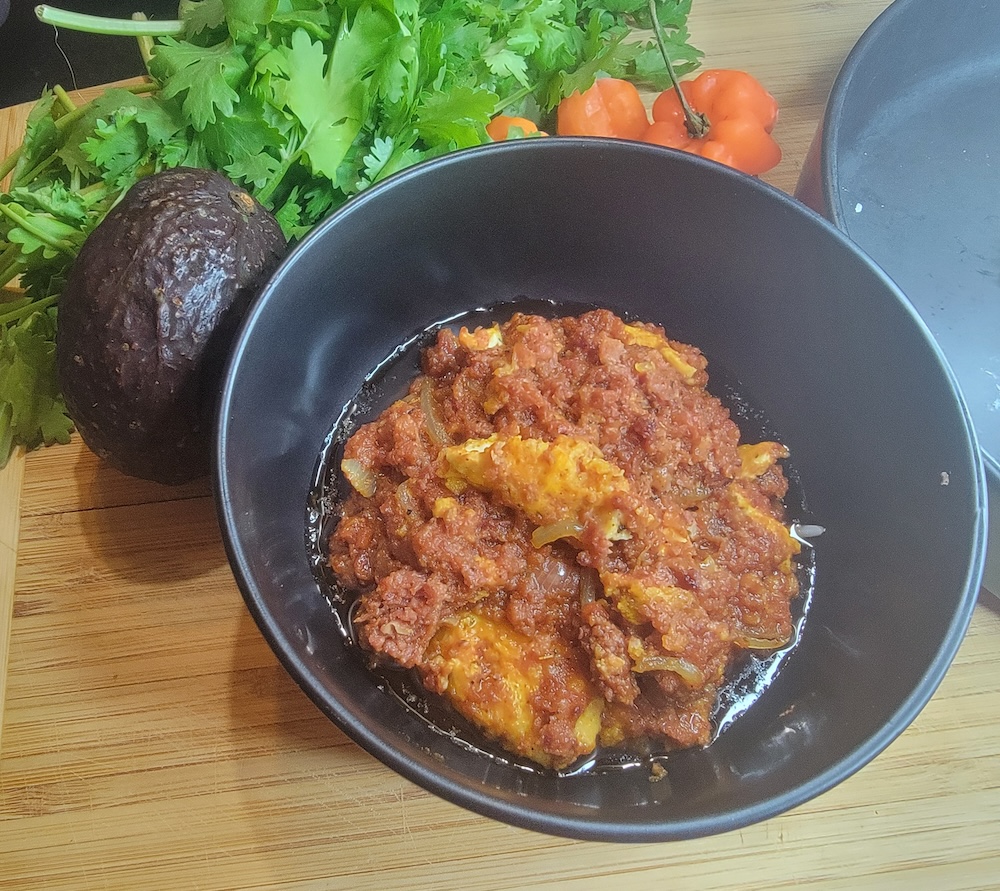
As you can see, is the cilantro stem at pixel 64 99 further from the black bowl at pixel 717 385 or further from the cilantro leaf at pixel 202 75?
the black bowl at pixel 717 385

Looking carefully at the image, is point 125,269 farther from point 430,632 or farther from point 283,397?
point 430,632

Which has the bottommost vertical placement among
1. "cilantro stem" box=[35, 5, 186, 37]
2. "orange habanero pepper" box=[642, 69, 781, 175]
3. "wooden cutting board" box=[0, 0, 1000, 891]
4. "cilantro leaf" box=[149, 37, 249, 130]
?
"wooden cutting board" box=[0, 0, 1000, 891]

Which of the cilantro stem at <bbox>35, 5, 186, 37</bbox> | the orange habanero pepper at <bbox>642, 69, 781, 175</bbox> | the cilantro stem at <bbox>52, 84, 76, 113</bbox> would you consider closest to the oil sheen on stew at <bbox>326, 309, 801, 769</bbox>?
the orange habanero pepper at <bbox>642, 69, 781, 175</bbox>

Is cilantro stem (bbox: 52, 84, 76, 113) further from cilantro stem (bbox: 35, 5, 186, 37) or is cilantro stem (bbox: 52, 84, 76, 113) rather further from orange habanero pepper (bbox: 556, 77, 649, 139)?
orange habanero pepper (bbox: 556, 77, 649, 139)

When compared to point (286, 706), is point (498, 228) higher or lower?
higher

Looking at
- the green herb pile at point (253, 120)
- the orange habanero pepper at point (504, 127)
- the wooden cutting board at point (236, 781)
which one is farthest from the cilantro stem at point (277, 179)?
the wooden cutting board at point (236, 781)

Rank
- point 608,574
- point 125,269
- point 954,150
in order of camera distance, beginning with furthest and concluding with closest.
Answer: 1. point 954,150
2. point 125,269
3. point 608,574

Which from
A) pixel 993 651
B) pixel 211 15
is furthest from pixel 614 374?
pixel 211 15
